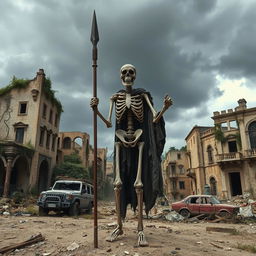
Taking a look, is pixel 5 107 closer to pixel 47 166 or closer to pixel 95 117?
pixel 47 166

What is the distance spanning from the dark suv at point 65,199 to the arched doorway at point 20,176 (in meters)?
11.7

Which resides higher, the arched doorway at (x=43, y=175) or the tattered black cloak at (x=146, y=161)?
the arched doorway at (x=43, y=175)

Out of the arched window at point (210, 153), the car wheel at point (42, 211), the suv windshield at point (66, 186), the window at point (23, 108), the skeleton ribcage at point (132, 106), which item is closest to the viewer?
the skeleton ribcage at point (132, 106)

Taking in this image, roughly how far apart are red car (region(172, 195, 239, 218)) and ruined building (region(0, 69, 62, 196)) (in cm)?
1532

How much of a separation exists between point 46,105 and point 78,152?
11360 millimetres

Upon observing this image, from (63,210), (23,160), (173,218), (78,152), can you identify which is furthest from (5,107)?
(173,218)

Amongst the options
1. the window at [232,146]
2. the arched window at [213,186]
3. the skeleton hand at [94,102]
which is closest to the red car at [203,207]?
the skeleton hand at [94,102]

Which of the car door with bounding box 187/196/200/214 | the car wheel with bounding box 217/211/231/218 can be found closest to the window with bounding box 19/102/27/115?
the car door with bounding box 187/196/200/214

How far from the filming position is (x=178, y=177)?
51.2 meters

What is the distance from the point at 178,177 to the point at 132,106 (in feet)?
160

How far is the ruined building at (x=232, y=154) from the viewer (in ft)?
94.2

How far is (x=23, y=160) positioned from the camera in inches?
Answer: 936

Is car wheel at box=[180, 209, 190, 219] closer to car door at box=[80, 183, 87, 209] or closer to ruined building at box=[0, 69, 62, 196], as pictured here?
car door at box=[80, 183, 87, 209]

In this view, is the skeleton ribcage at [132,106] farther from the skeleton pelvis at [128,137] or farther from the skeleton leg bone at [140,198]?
the skeleton leg bone at [140,198]
